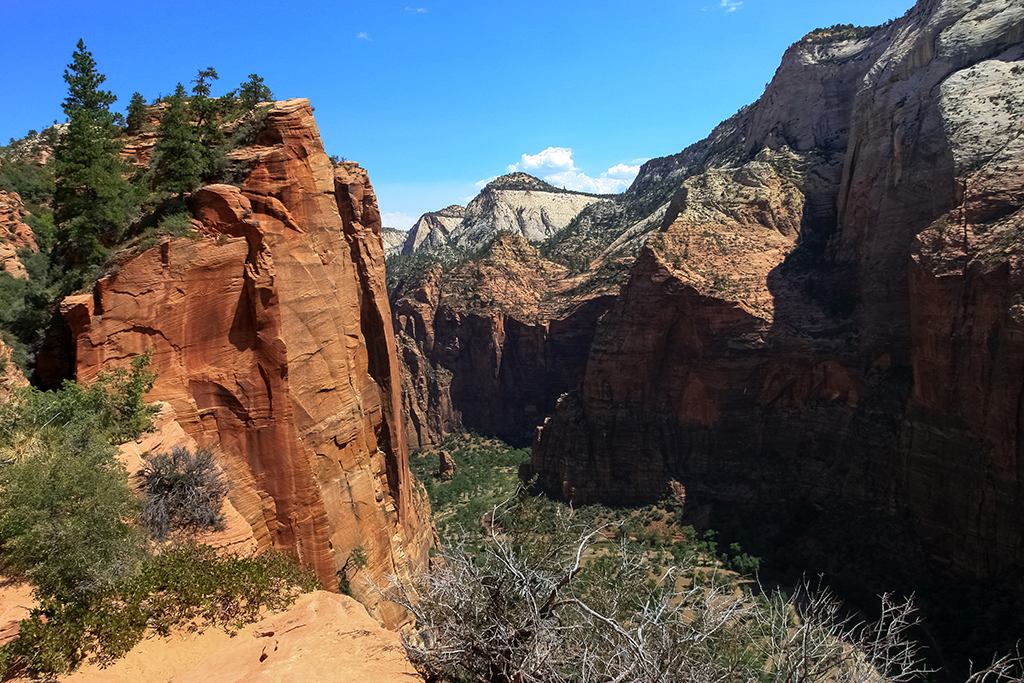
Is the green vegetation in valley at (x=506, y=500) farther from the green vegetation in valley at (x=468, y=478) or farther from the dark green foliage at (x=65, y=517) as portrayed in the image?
the dark green foliage at (x=65, y=517)

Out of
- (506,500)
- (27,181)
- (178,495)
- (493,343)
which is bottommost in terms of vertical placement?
(506,500)

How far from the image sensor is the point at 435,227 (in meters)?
168

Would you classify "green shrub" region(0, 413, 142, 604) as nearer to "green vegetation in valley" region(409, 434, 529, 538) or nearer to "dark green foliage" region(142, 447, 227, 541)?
"dark green foliage" region(142, 447, 227, 541)

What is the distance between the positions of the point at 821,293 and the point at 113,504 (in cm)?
4154

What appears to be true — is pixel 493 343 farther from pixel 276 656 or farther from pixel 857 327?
pixel 276 656

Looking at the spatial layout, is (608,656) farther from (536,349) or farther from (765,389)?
(536,349)

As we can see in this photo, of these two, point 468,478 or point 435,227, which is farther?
point 435,227

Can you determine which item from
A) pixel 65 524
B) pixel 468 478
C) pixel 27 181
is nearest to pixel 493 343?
pixel 468 478

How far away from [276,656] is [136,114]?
60.3 ft

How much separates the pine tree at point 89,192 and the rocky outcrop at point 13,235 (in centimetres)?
110

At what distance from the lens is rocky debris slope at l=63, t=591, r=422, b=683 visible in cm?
805

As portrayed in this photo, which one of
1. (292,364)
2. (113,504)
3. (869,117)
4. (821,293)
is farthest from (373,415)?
(869,117)

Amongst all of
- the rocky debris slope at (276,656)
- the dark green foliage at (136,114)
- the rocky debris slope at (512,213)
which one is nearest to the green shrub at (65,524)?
the rocky debris slope at (276,656)

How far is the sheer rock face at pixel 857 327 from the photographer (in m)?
26.8
